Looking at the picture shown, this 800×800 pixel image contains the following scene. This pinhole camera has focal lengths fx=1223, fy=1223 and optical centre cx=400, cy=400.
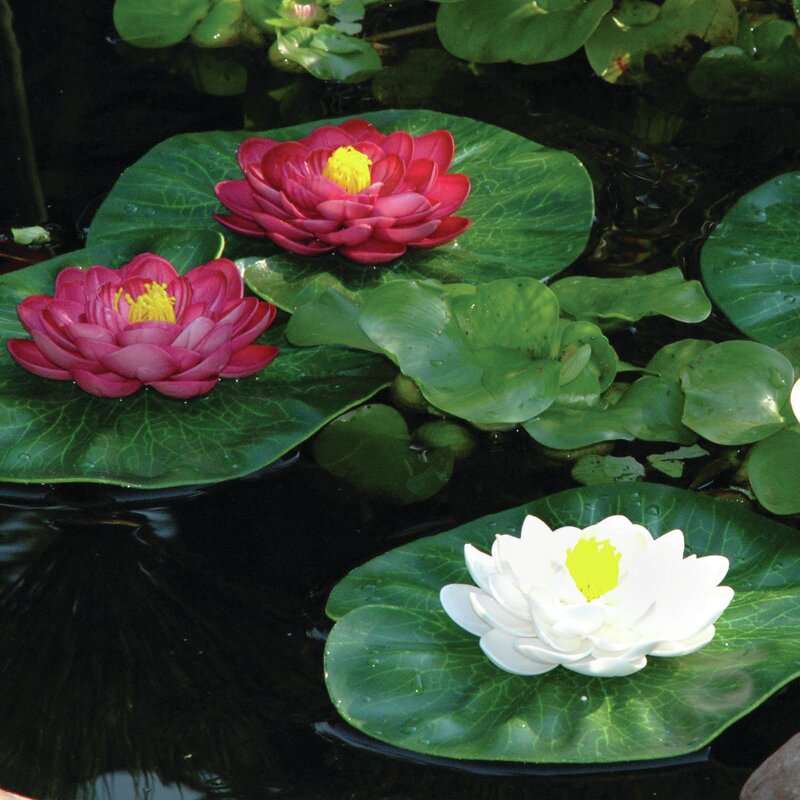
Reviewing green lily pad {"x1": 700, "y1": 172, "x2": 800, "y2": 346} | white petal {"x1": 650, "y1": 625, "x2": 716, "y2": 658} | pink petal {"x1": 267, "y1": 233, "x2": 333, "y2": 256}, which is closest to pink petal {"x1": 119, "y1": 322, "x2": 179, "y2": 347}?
pink petal {"x1": 267, "y1": 233, "x2": 333, "y2": 256}

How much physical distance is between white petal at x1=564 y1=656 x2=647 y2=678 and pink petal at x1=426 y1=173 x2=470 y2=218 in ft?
3.17

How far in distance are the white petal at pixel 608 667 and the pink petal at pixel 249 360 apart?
2.35 feet

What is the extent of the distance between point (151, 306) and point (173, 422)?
17 centimetres

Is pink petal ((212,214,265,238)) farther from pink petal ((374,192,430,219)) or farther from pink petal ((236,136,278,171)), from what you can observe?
pink petal ((374,192,430,219))

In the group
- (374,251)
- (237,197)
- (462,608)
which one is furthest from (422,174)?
(462,608)

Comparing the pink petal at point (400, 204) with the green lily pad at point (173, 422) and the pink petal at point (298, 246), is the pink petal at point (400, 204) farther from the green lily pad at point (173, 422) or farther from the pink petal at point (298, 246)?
the green lily pad at point (173, 422)

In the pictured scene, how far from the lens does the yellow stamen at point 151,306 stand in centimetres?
177

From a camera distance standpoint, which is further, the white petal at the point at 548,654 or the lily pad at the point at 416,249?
the lily pad at the point at 416,249

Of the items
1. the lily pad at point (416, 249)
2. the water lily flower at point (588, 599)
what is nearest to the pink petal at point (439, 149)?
the lily pad at point (416, 249)

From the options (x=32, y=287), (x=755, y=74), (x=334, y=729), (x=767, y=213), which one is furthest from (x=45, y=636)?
(x=755, y=74)

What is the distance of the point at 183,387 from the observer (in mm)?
1770

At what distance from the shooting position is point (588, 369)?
69.7 inches

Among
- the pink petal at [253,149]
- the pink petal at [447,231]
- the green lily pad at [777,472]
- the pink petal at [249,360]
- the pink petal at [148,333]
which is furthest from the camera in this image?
the pink petal at [253,149]

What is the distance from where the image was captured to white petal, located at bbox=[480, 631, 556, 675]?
4.42 feet
